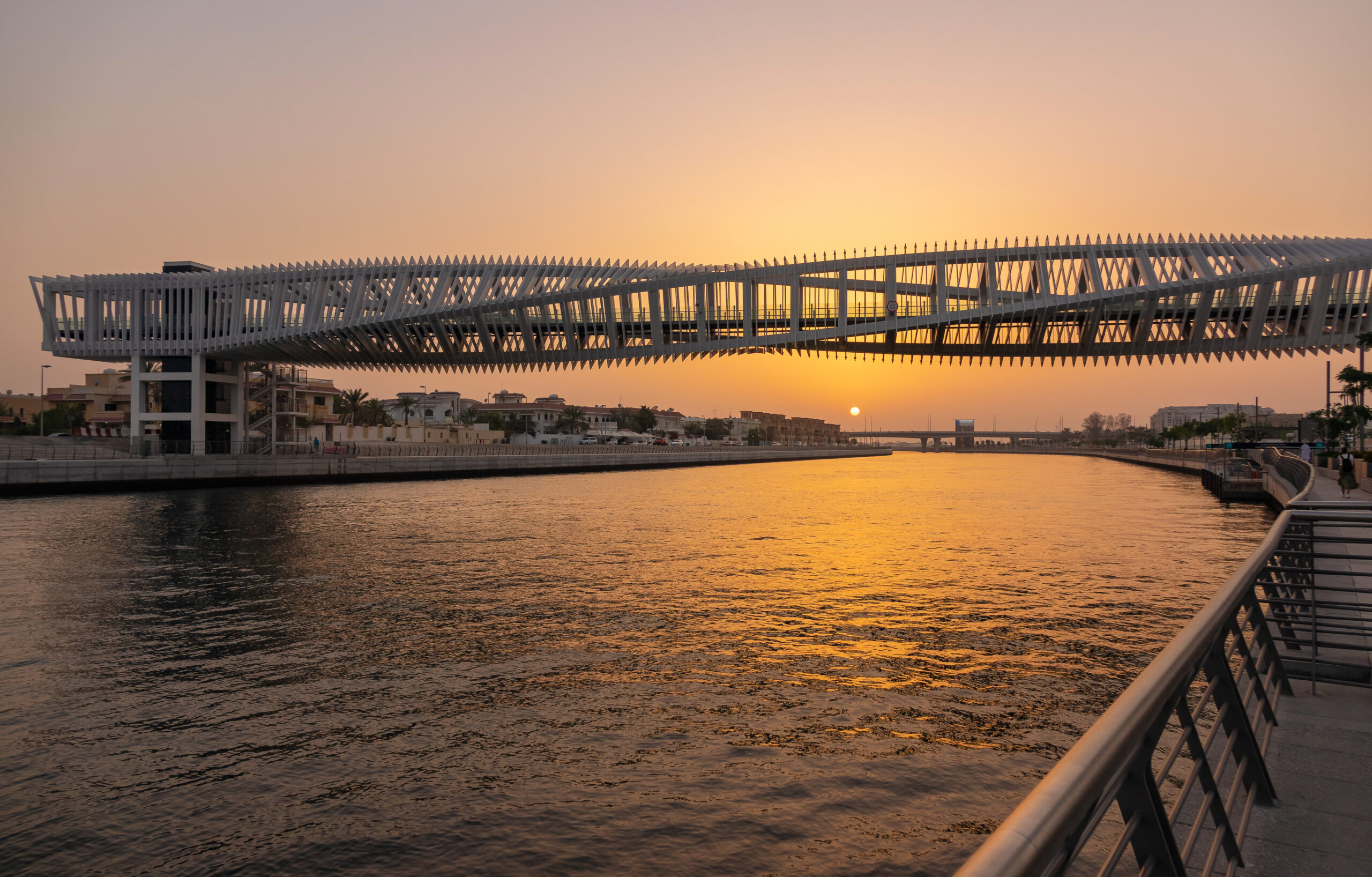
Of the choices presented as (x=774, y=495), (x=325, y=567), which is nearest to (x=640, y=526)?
(x=325, y=567)

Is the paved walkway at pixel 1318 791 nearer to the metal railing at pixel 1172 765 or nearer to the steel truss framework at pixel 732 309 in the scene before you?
the metal railing at pixel 1172 765

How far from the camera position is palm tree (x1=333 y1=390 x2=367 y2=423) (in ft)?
371

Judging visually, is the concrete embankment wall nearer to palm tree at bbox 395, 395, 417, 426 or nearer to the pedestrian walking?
the pedestrian walking

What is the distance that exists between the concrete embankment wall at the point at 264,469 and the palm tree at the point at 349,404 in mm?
47618

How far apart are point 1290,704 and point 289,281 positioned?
59156mm

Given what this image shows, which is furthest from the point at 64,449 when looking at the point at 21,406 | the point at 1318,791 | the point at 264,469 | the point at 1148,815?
the point at 21,406

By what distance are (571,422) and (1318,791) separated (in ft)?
509

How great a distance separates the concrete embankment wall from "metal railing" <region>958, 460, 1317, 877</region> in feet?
144

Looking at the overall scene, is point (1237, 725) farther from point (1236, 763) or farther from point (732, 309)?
point (732, 309)

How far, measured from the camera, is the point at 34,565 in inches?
765

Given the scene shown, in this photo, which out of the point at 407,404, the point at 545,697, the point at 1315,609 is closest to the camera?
the point at 1315,609

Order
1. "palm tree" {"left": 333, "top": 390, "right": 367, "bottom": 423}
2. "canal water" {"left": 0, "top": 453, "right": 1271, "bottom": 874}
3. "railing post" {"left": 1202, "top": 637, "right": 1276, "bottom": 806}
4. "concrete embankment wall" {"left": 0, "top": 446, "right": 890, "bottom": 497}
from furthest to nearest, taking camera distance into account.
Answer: "palm tree" {"left": 333, "top": 390, "right": 367, "bottom": 423}
"concrete embankment wall" {"left": 0, "top": 446, "right": 890, "bottom": 497}
"canal water" {"left": 0, "top": 453, "right": 1271, "bottom": 874}
"railing post" {"left": 1202, "top": 637, "right": 1276, "bottom": 806}

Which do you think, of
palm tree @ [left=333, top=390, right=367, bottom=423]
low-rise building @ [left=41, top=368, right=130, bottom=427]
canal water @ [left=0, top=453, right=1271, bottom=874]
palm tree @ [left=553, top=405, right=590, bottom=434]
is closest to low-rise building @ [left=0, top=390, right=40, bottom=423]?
low-rise building @ [left=41, top=368, right=130, bottom=427]

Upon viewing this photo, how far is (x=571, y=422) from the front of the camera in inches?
6216
